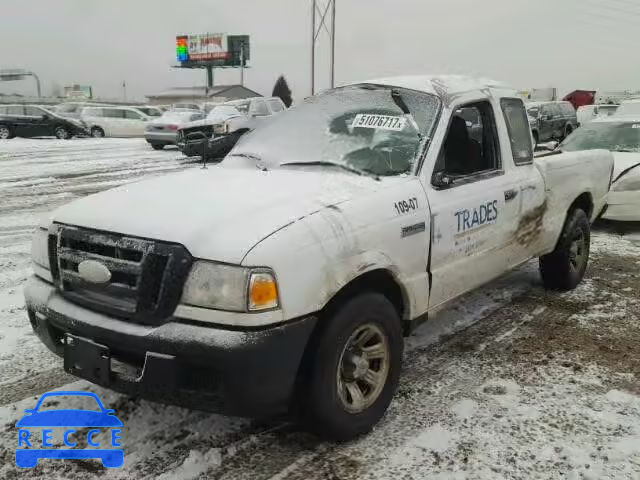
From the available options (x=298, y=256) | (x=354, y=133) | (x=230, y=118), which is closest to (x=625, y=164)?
(x=354, y=133)

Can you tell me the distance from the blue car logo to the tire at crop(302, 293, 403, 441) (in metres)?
1.00

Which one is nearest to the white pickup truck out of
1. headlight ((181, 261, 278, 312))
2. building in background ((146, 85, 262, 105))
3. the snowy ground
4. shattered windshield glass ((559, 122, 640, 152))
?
headlight ((181, 261, 278, 312))

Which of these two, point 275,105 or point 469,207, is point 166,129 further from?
point 469,207

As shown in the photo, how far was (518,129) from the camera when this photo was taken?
14.3 ft

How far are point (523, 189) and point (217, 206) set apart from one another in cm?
247

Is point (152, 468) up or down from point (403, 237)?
down

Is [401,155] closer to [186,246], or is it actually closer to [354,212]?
[354,212]

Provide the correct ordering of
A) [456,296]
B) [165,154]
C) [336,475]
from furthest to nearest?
1. [165,154]
2. [456,296]
3. [336,475]

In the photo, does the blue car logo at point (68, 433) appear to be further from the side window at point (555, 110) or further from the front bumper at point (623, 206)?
the side window at point (555, 110)

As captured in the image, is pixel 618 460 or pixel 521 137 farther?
pixel 521 137

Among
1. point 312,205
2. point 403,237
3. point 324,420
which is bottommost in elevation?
point 324,420

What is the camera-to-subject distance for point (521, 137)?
14.4 ft

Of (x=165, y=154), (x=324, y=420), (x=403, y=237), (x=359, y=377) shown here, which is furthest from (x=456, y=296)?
(x=165, y=154)

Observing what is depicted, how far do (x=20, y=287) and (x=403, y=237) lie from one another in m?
3.90
